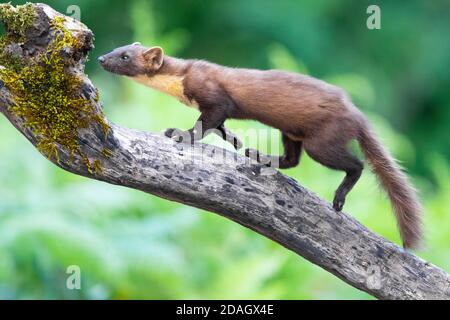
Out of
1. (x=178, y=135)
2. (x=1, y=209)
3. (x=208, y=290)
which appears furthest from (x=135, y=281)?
(x=178, y=135)

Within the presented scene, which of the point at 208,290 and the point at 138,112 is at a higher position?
the point at 138,112

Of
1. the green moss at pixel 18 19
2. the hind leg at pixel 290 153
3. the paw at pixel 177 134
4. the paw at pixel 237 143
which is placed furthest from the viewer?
the hind leg at pixel 290 153

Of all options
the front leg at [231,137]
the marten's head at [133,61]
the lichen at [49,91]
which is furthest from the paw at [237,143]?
the lichen at [49,91]

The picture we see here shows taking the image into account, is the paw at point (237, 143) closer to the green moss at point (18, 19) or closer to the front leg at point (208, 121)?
the front leg at point (208, 121)

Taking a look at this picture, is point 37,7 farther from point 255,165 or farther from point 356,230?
point 356,230

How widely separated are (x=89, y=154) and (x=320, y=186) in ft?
11.2

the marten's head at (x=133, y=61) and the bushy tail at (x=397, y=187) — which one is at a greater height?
the marten's head at (x=133, y=61)

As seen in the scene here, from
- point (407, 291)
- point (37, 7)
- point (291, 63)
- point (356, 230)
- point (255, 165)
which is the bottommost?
point (407, 291)

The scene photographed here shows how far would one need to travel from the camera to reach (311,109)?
171 inches

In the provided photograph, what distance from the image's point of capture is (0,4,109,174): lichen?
3844mm

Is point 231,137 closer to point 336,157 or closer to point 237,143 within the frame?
point 237,143

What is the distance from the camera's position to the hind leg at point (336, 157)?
14.2 ft

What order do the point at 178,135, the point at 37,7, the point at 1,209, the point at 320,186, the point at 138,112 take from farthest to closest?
the point at 138,112 < the point at 320,186 < the point at 1,209 < the point at 178,135 < the point at 37,7

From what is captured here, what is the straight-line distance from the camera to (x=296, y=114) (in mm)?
4375
